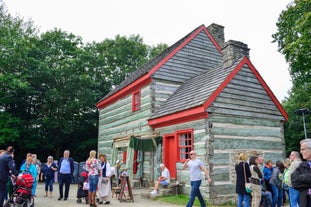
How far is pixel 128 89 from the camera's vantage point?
57.4 ft

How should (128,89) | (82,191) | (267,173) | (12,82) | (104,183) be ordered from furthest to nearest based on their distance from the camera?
(12,82), (128,89), (82,191), (104,183), (267,173)

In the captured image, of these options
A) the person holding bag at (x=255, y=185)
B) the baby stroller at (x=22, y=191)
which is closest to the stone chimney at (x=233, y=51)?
the person holding bag at (x=255, y=185)

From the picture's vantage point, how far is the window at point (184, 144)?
39.5 ft

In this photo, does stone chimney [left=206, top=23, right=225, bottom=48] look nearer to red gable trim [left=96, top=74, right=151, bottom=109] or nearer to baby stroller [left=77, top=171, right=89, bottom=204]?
red gable trim [left=96, top=74, right=151, bottom=109]

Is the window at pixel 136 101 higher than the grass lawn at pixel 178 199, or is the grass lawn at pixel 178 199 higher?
the window at pixel 136 101

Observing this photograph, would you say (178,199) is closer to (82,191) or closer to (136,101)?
(82,191)

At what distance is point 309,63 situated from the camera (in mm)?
18172

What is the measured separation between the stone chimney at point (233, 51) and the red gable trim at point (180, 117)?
123 inches

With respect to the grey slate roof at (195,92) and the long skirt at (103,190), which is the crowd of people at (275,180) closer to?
the grey slate roof at (195,92)

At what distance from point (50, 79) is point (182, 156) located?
671 inches

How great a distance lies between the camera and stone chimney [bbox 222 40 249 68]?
1284cm

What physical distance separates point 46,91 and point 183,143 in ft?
52.9

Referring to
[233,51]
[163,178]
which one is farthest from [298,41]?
[163,178]

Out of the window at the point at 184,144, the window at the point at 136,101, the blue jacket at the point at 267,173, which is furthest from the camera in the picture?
the window at the point at 136,101
